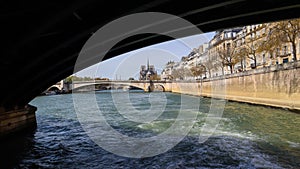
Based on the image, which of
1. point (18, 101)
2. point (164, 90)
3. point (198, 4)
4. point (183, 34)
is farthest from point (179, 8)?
point (164, 90)

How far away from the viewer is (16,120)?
13.0 metres

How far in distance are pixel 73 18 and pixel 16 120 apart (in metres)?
9.47

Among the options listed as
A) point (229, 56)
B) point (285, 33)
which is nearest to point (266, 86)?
point (285, 33)

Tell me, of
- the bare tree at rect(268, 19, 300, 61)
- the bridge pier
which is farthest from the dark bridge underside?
the bare tree at rect(268, 19, 300, 61)

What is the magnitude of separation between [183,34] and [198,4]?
368 cm

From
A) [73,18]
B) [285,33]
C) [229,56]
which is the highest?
[229,56]

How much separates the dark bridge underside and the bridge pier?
2676 mm

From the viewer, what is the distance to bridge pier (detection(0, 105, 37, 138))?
11778 millimetres

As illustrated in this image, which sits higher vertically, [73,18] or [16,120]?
[73,18]

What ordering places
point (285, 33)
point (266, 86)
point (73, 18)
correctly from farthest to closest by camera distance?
point (285, 33)
point (266, 86)
point (73, 18)

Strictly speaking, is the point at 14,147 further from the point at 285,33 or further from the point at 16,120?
the point at 285,33

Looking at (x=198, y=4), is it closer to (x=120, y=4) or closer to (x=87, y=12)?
(x=120, y=4)

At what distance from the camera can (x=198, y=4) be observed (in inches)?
253

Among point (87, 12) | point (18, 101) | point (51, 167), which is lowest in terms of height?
point (51, 167)
